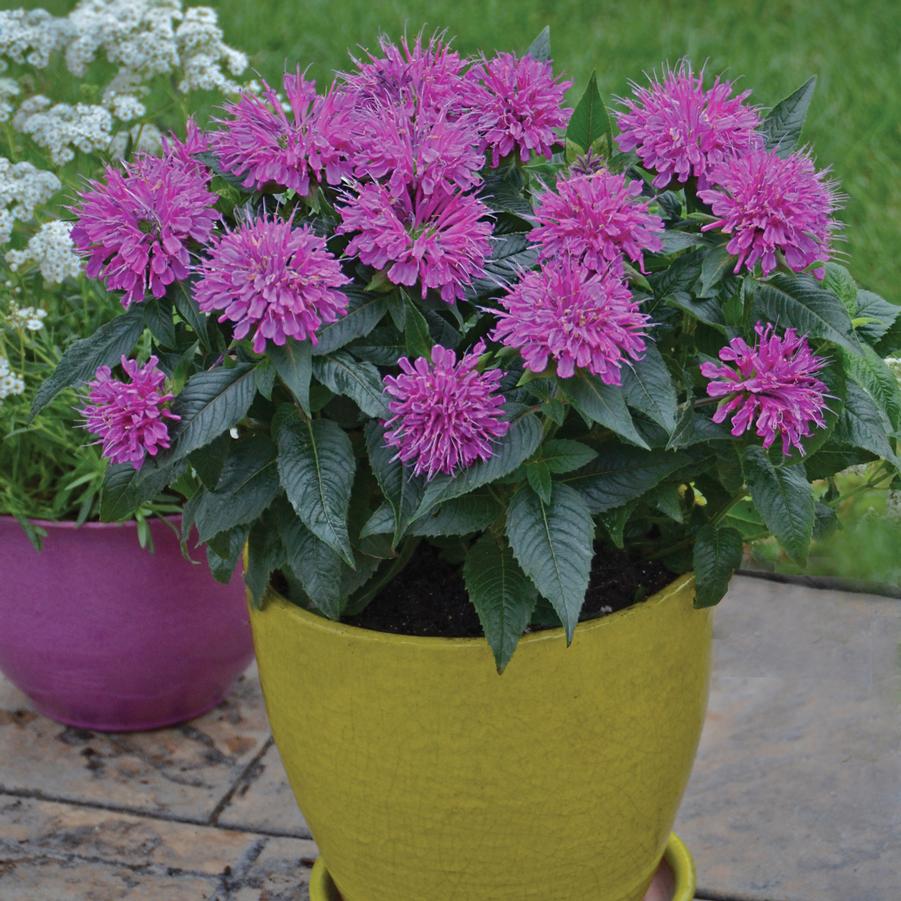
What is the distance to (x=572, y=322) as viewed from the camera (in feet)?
3.78

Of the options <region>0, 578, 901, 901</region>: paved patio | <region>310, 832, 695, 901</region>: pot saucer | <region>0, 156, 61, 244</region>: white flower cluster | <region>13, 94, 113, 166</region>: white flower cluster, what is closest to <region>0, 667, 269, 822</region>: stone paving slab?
<region>0, 578, 901, 901</region>: paved patio

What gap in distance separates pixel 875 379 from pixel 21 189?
1287 mm

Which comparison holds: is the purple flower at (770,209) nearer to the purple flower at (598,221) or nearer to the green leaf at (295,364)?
the purple flower at (598,221)

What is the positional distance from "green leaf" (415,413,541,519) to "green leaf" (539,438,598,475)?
55mm

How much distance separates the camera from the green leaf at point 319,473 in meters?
Answer: 1.25

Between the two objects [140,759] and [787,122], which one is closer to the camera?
[787,122]

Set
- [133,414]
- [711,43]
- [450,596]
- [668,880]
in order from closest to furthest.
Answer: [133,414], [450,596], [668,880], [711,43]

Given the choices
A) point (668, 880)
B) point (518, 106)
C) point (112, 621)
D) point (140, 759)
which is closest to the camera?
point (518, 106)

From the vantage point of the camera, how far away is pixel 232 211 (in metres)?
1.40

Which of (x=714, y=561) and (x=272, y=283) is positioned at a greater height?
(x=272, y=283)

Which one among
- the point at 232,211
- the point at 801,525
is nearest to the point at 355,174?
the point at 232,211

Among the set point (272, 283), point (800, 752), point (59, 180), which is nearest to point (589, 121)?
point (272, 283)

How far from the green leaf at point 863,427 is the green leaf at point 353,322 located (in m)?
0.45

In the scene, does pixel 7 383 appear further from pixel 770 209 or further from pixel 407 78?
pixel 770 209
